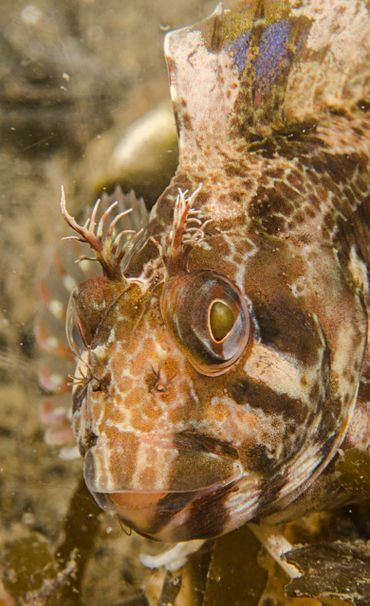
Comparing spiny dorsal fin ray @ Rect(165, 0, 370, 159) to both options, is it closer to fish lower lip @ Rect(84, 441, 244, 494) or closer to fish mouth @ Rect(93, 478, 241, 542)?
fish lower lip @ Rect(84, 441, 244, 494)

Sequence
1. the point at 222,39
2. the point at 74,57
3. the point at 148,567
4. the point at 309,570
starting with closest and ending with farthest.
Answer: the point at 309,570
the point at 222,39
the point at 148,567
the point at 74,57

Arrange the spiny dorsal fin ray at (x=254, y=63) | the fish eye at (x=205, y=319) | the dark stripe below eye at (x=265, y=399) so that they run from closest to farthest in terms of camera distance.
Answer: the fish eye at (x=205, y=319) → the dark stripe below eye at (x=265, y=399) → the spiny dorsal fin ray at (x=254, y=63)

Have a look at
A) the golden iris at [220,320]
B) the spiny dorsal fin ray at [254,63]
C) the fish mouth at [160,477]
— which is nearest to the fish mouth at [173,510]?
the fish mouth at [160,477]

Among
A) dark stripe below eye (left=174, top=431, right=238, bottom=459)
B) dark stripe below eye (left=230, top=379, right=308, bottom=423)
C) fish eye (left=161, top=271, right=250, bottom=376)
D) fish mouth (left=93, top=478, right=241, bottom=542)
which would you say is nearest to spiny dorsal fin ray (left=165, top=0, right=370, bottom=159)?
fish eye (left=161, top=271, right=250, bottom=376)

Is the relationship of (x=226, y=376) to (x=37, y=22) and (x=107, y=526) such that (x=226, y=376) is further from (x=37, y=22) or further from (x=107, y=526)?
(x=37, y=22)

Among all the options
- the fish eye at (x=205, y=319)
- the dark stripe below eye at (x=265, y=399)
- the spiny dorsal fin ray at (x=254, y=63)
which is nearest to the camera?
the fish eye at (x=205, y=319)

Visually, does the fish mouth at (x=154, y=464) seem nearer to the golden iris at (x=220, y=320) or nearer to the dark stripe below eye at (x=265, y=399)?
the dark stripe below eye at (x=265, y=399)

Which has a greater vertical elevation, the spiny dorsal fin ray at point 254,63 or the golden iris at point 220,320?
the spiny dorsal fin ray at point 254,63

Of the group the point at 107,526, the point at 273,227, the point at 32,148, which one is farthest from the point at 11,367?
the point at 273,227
